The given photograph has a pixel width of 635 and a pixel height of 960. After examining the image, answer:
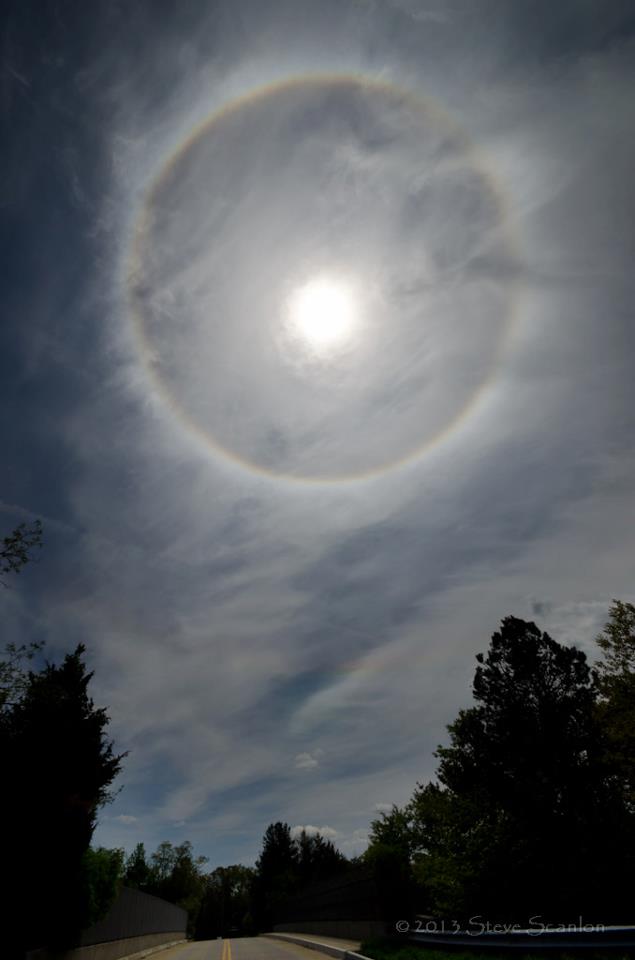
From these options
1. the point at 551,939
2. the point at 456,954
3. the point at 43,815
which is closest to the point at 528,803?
the point at 456,954

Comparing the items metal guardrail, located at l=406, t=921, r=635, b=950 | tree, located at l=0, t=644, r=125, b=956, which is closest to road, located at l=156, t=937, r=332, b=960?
metal guardrail, located at l=406, t=921, r=635, b=950

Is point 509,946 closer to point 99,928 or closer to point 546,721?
point 99,928

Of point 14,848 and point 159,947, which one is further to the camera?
point 159,947

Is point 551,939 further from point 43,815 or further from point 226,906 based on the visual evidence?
point 226,906

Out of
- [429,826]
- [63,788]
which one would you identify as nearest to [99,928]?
[63,788]

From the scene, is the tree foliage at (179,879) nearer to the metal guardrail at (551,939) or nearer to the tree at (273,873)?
the tree at (273,873)

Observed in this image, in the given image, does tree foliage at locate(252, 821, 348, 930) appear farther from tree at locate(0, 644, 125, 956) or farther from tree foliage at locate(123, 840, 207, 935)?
tree at locate(0, 644, 125, 956)

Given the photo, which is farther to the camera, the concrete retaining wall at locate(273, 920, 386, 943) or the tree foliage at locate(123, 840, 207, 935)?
the tree foliage at locate(123, 840, 207, 935)
